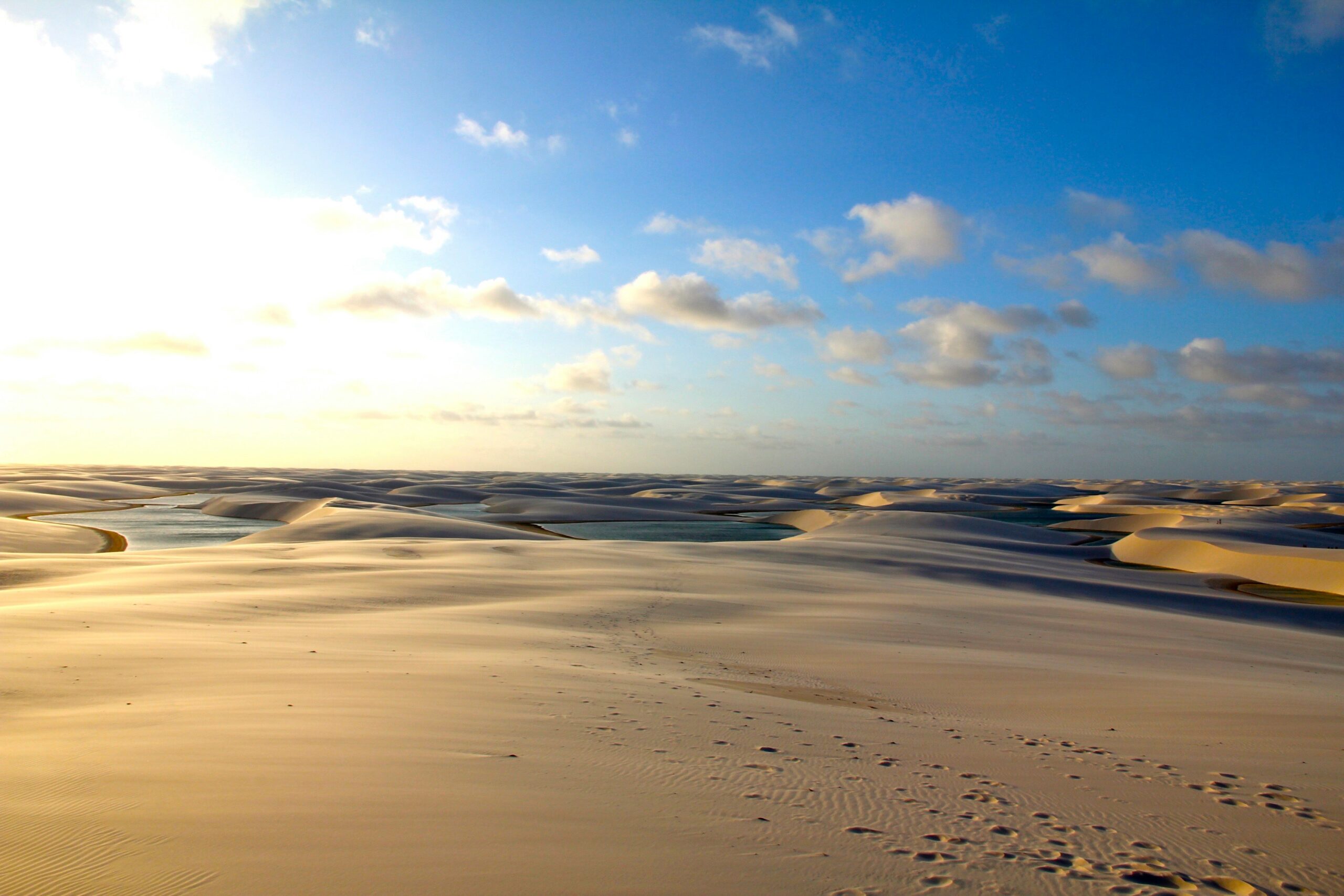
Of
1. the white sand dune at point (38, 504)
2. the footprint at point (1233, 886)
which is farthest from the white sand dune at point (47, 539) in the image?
the footprint at point (1233, 886)

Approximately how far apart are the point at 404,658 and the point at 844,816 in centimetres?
541

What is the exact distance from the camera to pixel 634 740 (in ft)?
17.9

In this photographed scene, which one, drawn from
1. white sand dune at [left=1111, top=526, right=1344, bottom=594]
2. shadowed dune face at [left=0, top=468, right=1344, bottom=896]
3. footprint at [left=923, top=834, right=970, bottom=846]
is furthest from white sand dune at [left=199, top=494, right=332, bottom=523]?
footprint at [left=923, top=834, right=970, bottom=846]

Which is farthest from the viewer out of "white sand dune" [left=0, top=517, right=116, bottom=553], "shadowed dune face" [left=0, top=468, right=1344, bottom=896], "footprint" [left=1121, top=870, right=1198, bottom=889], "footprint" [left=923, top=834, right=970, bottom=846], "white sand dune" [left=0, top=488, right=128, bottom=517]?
"white sand dune" [left=0, top=488, right=128, bottom=517]

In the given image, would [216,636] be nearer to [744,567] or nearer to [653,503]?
[744,567]

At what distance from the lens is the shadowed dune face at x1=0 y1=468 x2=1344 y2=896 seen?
11.3ft

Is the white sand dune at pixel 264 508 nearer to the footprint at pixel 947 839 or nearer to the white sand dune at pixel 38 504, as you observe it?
the white sand dune at pixel 38 504

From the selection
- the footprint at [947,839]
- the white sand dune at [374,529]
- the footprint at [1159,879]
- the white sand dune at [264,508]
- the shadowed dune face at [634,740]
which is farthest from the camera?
the white sand dune at [264,508]

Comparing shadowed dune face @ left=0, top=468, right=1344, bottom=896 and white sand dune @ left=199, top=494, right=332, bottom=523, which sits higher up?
shadowed dune face @ left=0, top=468, right=1344, bottom=896

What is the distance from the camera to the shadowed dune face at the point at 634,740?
3439mm

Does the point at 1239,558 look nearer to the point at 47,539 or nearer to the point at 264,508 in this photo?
the point at 47,539

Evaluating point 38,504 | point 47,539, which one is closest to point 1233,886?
point 47,539

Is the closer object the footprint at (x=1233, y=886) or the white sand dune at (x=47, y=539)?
the footprint at (x=1233, y=886)

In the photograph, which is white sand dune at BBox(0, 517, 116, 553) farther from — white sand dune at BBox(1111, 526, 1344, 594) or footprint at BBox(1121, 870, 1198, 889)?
white sand dune at BBox(1111, 526, 1344, 594)
